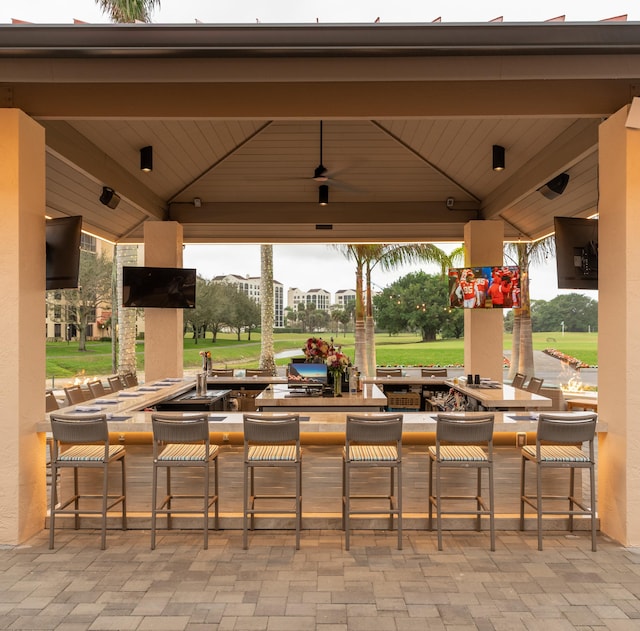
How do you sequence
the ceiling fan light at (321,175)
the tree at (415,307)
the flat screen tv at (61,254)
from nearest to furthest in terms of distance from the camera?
the flat screen tv at (61,254), the ceiling fan light at (321,175), the tree at (415,307)

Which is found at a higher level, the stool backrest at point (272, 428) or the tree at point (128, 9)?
the tree at point (128, 9)

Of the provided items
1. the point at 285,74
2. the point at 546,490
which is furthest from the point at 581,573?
the point at 285,74

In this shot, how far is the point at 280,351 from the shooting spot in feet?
66.4

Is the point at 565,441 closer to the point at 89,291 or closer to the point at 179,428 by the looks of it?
the point at 179,428

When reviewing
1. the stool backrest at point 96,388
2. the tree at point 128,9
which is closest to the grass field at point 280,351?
the stool backrest at point 96,388

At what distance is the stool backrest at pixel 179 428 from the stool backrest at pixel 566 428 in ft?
8.47

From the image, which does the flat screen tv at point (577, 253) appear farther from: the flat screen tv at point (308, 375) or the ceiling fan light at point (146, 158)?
the ceiling fan light at point (146, 158)

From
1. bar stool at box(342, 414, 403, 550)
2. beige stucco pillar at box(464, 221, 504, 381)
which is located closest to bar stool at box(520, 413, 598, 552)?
bar stool at box(342, 414, 403, 550)

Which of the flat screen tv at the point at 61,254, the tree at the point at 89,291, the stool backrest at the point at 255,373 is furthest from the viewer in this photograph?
the tree at the point at 89,291

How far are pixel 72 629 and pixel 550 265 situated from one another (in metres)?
11.8

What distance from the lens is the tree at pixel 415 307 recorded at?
21484 millimetres

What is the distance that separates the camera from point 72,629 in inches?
114

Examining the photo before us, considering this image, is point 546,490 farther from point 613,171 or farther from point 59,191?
point 59,191

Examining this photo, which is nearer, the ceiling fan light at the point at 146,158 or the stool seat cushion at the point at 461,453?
the stool seat cushion at the point at 461,453
